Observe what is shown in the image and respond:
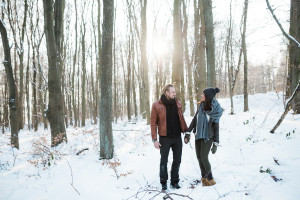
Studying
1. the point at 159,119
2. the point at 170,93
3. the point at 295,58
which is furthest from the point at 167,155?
the point at 295,58

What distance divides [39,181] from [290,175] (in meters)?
5.11

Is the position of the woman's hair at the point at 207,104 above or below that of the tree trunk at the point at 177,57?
below

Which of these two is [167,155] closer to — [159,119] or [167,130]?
[167,130]

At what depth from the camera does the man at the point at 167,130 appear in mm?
3176

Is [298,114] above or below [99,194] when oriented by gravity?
above

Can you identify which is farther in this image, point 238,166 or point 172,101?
point 238,166

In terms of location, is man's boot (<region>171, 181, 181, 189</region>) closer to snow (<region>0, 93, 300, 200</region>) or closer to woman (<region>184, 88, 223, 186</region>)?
snow (<region>0, 93, 300, 200</region>)

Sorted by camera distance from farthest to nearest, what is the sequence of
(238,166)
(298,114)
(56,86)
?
1. (298,114)
2. (56,86)
3. (238,166)

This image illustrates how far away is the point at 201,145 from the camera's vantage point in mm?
3119

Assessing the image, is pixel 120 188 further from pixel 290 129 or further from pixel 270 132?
pixel 290 129

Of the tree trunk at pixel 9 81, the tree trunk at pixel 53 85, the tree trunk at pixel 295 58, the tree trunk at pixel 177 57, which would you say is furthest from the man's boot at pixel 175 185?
the tree trunk at pixel 295 58

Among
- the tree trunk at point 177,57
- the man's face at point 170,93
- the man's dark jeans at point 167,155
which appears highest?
the tree trunk at point 177,57

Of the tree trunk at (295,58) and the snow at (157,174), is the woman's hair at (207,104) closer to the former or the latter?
the snow at (157,174)

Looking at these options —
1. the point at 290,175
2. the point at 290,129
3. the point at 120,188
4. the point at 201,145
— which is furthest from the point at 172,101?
the point at 290,129
